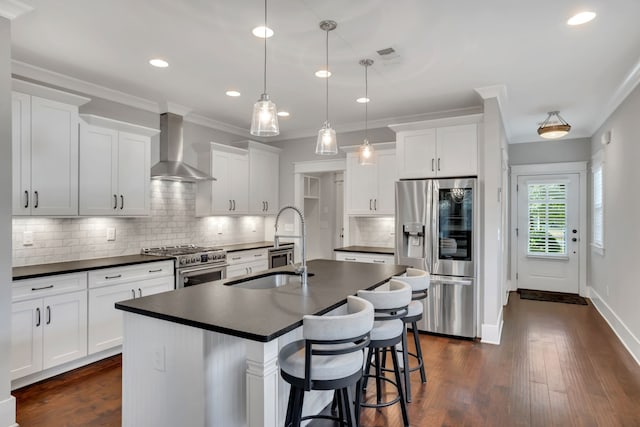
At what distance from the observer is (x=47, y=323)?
303 cm

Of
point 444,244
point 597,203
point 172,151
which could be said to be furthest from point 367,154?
point 597,203

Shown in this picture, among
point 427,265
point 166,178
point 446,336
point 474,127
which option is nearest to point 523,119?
point 474,127

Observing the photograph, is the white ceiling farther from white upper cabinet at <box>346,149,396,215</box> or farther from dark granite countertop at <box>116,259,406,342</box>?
dark granite countertop at <box>116,259,406,342</box>

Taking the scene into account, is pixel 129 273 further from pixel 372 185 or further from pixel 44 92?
pixel 372 185

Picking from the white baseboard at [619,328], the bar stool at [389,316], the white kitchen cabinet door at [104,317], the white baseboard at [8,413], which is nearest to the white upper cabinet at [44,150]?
the white kitchen cabinet door at [104,317]

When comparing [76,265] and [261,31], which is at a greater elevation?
[261,31]

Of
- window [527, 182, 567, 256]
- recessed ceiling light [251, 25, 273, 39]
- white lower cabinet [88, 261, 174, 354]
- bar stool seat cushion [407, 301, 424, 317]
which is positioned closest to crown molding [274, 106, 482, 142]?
recessed ceiling light [251, 25, 273, 39]

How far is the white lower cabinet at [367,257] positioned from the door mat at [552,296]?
3.05 m

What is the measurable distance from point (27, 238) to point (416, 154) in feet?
13.9

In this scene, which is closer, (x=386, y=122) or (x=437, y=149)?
(x=437, y=149)

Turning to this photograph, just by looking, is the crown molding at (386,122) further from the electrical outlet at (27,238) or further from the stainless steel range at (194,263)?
the electrical outlet at (27,238)

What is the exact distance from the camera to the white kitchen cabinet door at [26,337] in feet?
9.30

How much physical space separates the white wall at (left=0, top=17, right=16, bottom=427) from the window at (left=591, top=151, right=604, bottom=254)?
6.61 meters

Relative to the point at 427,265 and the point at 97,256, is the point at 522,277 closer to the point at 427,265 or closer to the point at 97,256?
the point at 427,265
